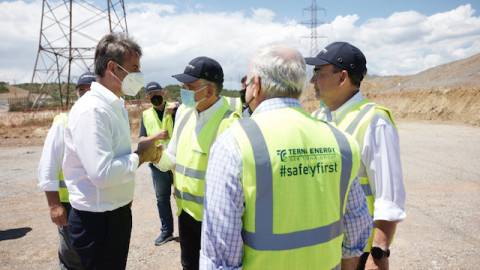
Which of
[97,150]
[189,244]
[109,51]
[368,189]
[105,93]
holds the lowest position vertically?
[189,244]

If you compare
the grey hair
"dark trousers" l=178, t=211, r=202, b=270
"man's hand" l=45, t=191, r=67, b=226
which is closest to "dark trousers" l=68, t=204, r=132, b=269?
"man's hand" l=45, t=191, r=67, b=226

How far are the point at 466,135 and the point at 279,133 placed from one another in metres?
18.9

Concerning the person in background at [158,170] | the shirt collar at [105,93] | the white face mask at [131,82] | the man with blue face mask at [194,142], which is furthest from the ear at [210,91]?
the person in background at [158,170]

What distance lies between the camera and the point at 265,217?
1.30 m

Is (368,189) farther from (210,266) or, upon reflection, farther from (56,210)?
(56,210)

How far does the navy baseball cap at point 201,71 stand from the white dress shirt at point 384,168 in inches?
64.8

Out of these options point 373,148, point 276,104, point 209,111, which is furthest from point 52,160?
point 373,148

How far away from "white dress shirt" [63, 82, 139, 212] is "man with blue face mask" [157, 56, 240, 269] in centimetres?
62

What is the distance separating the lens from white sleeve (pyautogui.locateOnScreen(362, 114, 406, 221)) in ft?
6.37

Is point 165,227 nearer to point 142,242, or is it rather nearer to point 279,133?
point 142,242

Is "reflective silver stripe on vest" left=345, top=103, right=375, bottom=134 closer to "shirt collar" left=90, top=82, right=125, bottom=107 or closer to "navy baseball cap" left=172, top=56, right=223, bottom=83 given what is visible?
"navy baseball cap" left=172, top=56, right=223, bottom=83

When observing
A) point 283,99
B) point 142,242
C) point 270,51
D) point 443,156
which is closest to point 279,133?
point 283,99

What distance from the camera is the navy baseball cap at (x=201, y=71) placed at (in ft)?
9.89

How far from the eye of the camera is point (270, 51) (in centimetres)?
146
